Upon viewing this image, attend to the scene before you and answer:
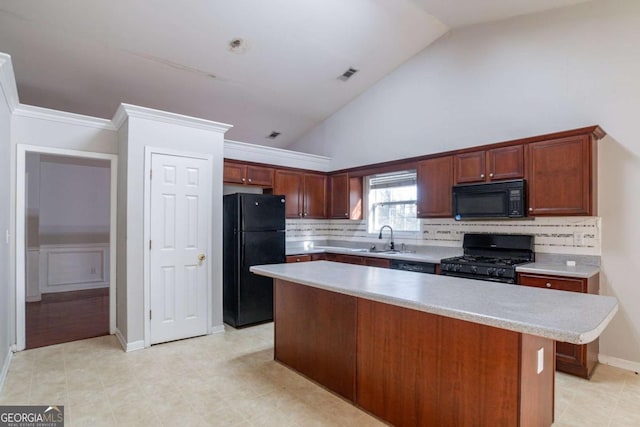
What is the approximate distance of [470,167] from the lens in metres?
3.81

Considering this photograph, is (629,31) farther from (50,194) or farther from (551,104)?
(50,194)

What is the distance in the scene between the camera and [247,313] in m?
4.11

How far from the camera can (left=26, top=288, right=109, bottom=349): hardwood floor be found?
377 cm

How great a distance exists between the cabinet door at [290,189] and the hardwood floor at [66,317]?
2.75 metres

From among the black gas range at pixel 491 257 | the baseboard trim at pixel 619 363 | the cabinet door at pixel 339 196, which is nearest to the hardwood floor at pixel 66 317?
the cabinet door at pixel 339 196

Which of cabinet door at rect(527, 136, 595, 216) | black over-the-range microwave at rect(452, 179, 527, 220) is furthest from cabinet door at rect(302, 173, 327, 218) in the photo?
cabinet door at rect(527, 136, 595, 216)

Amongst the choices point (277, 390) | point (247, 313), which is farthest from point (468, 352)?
point (247, 313)

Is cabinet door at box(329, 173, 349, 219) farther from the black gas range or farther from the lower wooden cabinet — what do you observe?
the lower wooden cabinet

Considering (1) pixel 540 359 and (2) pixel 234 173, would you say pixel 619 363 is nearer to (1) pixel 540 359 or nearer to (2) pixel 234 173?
(1) pixel 540 359

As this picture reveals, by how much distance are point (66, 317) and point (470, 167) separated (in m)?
5.41

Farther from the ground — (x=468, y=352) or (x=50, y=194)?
(x=50, y=194)

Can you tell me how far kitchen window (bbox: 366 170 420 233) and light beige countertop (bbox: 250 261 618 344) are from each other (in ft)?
7.48

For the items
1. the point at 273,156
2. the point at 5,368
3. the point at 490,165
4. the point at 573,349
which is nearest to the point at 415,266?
the point at 490,165

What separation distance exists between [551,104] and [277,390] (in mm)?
3713
